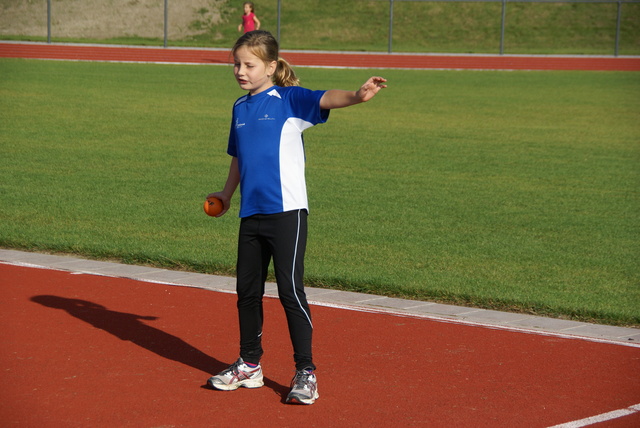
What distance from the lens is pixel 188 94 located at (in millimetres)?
23047

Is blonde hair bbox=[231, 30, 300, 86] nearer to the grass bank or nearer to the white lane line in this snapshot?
the white lane line

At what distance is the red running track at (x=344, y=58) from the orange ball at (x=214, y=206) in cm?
2929

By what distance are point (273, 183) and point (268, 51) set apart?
692mm

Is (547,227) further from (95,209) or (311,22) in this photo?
(311,22)

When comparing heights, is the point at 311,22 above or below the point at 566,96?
above

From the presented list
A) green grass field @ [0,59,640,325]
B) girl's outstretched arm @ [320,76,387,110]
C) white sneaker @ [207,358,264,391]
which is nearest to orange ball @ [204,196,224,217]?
white sneaker @ [207,358,264,391]

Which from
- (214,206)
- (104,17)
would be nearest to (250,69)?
(214,206)

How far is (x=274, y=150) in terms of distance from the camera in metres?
4.88

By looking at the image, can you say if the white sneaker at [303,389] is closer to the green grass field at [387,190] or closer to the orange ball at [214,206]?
the orange ball at [214,206]

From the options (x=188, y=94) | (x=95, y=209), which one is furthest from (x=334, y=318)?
(x=188, y=94)

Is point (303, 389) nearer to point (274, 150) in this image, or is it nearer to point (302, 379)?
point (302, 379)

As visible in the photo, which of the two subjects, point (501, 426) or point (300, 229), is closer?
point (501, 426)

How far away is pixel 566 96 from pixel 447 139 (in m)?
9.43

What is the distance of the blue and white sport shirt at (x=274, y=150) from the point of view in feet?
16.0
